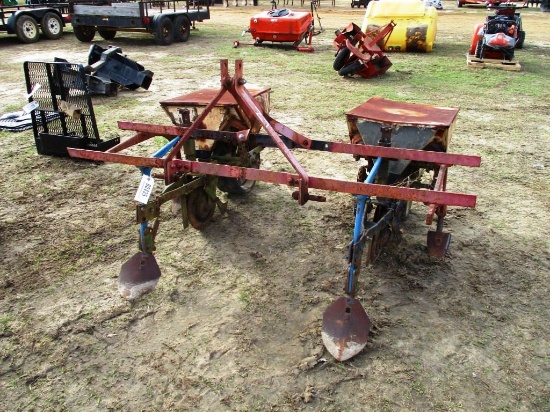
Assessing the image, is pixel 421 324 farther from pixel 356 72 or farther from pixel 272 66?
pixel 272 66

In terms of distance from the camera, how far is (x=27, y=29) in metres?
14.0

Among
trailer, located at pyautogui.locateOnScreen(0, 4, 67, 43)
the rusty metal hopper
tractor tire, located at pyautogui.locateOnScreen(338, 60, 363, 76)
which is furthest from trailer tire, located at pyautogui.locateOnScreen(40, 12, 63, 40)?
the rusty metal hopper

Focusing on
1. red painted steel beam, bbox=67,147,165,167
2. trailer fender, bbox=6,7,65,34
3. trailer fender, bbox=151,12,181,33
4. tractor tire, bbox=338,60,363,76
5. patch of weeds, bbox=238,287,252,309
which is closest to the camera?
red painted steel beam, bbox=67,147,165,167

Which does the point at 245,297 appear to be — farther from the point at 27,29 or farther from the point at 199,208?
the point at 27,29

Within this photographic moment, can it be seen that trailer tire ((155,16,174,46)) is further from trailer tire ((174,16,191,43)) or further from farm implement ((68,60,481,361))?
farm implement ((68,60,481,361))

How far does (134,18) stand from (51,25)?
352 cm

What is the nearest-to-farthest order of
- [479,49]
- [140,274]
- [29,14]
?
[140,274]
[479,49]
[29,14]

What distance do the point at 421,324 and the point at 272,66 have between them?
890 cm

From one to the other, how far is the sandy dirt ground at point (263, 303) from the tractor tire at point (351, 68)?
4.72 m

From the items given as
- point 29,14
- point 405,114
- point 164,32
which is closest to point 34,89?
point 405,114

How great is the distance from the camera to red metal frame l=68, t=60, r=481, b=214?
8.32ft

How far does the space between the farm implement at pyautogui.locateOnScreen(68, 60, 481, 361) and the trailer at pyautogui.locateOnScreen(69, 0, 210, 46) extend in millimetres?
10189

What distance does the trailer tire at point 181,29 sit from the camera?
14.2m

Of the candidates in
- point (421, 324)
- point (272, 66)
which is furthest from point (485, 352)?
point (272, 66)
